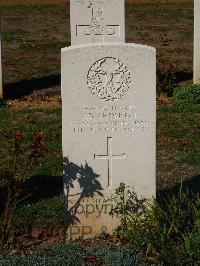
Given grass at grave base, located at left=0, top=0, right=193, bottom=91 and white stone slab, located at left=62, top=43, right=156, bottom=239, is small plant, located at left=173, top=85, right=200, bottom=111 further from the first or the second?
white stone slab, located at left=62, top=43, right=156, bottom=239

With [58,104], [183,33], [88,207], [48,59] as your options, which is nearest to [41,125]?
[58,104]

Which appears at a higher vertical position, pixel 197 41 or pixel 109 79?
pixel 197 41

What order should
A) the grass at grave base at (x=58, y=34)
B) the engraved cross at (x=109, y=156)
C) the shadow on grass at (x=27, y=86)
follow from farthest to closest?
the grass at grave base at (x=58, y=34) < the shadow on grass at (x=27, y=86) < the engraved cross at (x=109, y=156)

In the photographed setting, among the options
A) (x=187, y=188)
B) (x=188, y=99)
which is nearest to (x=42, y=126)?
(x=188, y=99)

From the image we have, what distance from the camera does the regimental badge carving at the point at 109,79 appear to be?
630 centimetres

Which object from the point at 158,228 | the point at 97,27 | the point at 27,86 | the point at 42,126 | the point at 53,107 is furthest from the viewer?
the point at 27,86

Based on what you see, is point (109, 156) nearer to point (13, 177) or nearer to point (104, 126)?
point (104, 126)

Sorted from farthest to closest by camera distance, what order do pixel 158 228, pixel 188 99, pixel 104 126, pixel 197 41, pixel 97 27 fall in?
pixel 197 41, pixel 188 99, pixel 97 27, pixel 104 126, pixel 158 228

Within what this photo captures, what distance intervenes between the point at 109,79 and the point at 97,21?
603cm

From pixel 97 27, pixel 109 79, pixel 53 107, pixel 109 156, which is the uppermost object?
pixel 97 27

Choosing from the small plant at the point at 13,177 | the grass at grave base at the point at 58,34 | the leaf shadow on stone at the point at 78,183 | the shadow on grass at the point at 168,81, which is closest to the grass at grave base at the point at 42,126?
the small plant at the point at 13,177

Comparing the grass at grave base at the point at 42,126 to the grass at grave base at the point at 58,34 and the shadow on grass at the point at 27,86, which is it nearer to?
the shadow on grass at the point at 27,86

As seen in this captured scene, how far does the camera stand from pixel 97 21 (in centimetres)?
1219

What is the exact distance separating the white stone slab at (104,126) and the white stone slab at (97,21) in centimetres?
593
